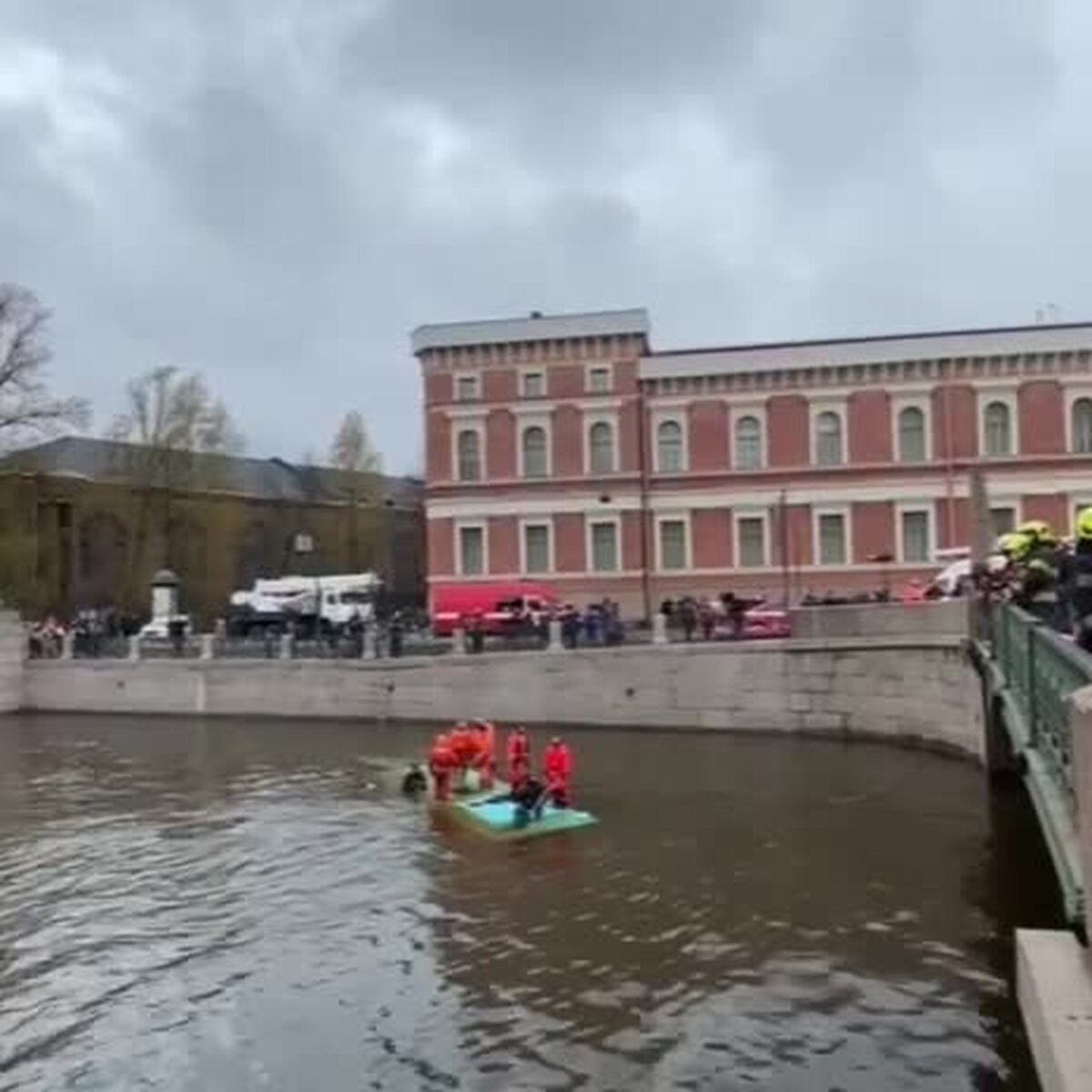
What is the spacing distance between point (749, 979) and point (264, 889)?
7.12 metres

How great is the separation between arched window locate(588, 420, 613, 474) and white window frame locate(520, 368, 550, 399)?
7.88ft

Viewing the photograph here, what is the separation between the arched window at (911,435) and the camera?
57344 millimetres

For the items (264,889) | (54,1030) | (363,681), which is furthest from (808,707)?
(54,1030)

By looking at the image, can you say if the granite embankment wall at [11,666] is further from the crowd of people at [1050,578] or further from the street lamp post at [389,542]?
the crowd of people at [1050,578]

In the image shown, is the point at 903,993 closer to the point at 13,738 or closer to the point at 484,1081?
the point at 484,1081

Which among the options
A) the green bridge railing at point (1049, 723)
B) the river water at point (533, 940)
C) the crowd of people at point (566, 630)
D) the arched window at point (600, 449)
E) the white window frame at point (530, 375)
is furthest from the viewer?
the arched window at point (600, 449)

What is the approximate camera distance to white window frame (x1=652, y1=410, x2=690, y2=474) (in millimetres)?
59219

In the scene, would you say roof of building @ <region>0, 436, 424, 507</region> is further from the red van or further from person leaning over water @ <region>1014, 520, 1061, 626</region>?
person leaning over water @ <region>1014, 520, 1061, 626</region>

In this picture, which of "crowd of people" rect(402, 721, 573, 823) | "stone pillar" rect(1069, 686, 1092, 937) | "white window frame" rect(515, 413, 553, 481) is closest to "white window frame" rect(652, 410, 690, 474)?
"white window frame" rect(515, 413, 553, 481)

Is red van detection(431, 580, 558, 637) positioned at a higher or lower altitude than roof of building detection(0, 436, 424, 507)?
lower

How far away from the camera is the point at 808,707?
33.7 m

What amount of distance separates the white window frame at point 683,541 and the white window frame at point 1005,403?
11677 millimetres

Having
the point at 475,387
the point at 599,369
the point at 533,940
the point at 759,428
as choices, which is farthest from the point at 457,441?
the point at 533,940

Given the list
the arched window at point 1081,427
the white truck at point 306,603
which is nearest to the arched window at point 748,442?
the arched window at point 1081,427
